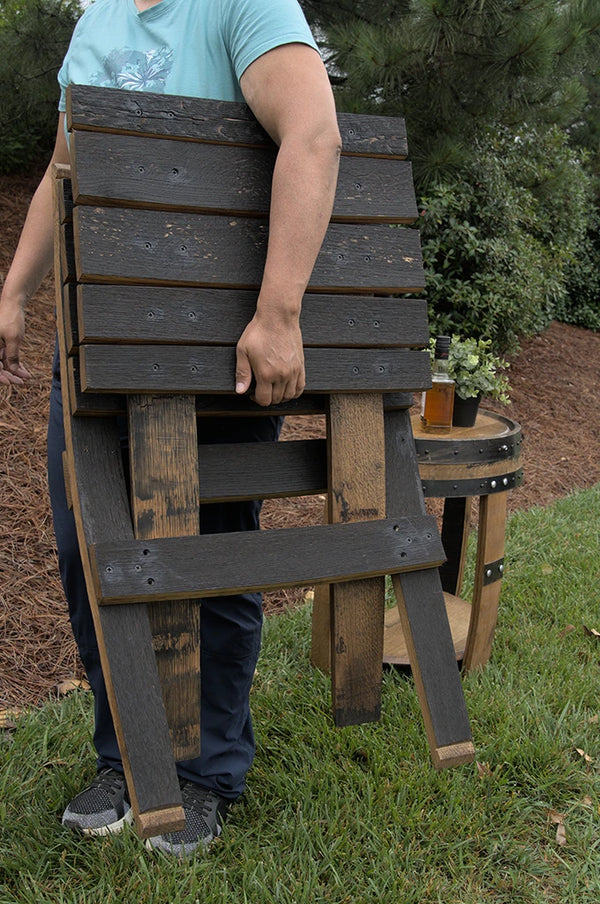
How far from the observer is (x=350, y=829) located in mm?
2053

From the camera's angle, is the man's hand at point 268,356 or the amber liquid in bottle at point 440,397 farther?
the amber liquid in bottle at point 440,397

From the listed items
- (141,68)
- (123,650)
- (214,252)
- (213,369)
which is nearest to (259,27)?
(141,68)

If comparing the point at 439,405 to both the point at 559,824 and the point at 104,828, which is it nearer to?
the point at 559,824

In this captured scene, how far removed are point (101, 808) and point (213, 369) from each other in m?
1.16

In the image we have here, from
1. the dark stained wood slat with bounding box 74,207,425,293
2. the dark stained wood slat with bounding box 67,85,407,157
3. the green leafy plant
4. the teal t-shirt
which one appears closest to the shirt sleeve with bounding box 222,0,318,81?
the teal t-shirt

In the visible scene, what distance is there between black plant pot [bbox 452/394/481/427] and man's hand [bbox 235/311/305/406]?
1236 millimetres

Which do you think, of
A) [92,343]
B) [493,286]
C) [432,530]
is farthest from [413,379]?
[493,286]

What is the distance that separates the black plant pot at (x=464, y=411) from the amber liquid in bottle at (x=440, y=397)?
5cm

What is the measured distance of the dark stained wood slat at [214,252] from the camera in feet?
4.92

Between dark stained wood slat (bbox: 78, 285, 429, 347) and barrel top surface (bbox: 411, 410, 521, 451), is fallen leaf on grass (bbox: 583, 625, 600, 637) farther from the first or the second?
dark stained wood slat (bbox: 78, 285, 429, 347)

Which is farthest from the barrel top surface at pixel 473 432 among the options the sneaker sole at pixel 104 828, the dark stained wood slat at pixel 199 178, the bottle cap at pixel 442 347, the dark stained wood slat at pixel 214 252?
the sneaker sole at pixel 104 828

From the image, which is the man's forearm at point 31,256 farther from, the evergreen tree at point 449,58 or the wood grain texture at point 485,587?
the evergreen tree at point 449,58

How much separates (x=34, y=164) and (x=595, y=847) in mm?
6378

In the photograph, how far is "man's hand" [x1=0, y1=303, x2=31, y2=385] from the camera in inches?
84.0
